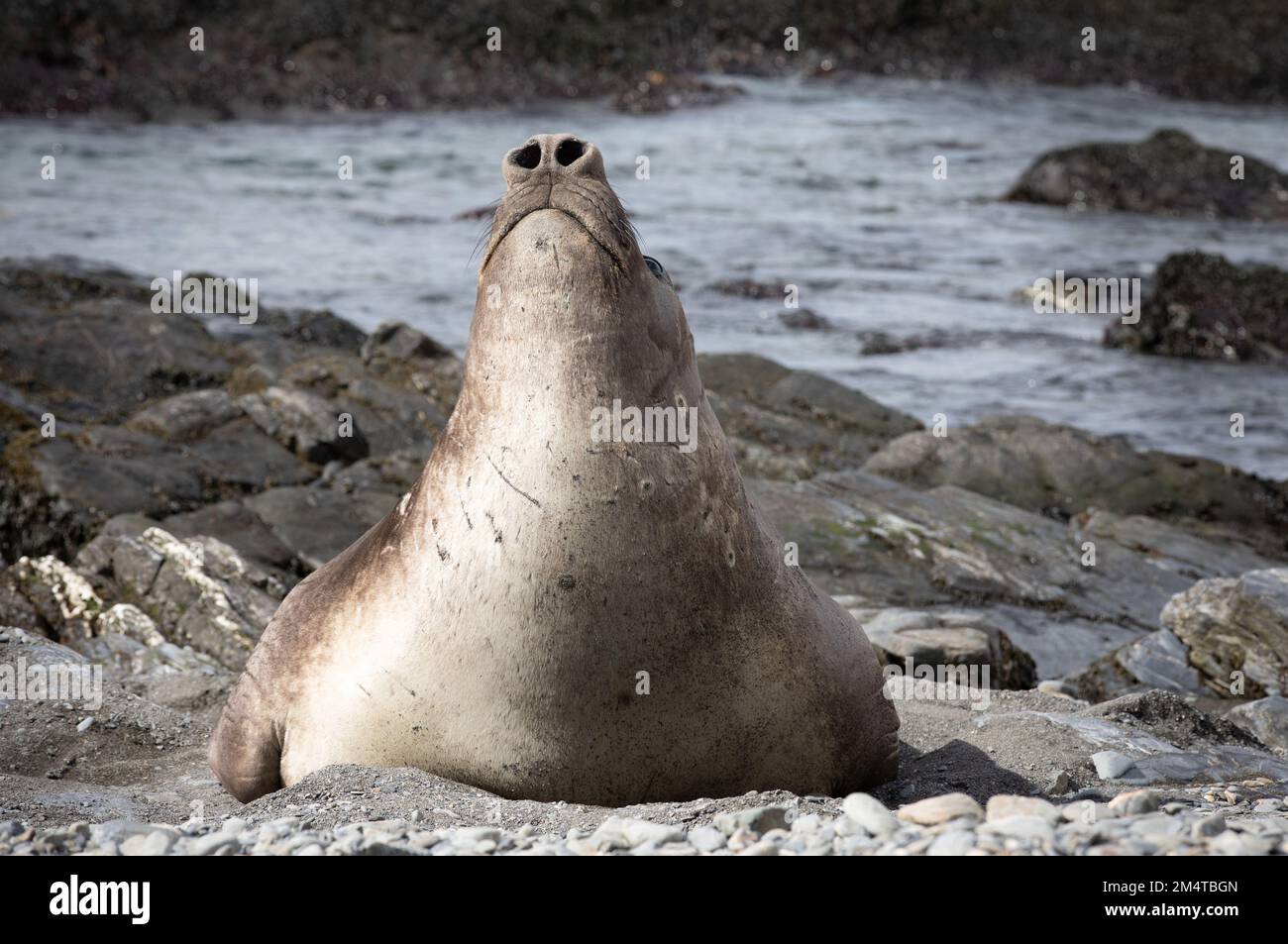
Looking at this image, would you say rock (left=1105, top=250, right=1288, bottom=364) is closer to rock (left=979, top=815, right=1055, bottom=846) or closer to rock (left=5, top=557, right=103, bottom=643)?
rock (left=5, top=557, right=103, bottom=643)

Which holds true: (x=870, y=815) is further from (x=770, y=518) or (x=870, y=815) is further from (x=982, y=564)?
(x=982, y=564)

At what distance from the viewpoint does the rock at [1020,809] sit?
347cm

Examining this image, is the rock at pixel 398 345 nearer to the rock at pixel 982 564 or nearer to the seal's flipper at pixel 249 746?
the rock at pixel 982 564

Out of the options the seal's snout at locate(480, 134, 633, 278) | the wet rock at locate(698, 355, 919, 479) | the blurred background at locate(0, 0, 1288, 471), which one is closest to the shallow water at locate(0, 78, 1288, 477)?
the blurred background at locate(0, 0, 1288, 471)

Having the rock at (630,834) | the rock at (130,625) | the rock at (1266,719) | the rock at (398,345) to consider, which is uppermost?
the rock at (398,345)

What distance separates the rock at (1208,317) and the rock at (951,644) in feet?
33.9

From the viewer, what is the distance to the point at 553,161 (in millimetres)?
4086

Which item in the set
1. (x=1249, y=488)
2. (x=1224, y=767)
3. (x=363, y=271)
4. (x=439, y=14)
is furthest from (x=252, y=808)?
(x=439, y=14)

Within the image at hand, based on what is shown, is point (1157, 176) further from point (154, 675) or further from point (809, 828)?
point (809, 828)

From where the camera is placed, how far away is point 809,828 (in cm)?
359

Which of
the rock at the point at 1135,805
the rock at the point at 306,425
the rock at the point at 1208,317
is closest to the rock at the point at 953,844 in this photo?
the rock at the point at 1135,805

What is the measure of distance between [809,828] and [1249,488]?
9.13 metres

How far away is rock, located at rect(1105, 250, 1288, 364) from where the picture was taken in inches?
677

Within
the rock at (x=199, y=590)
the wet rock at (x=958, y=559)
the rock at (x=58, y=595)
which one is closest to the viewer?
the rock at (x=199, y=590)
